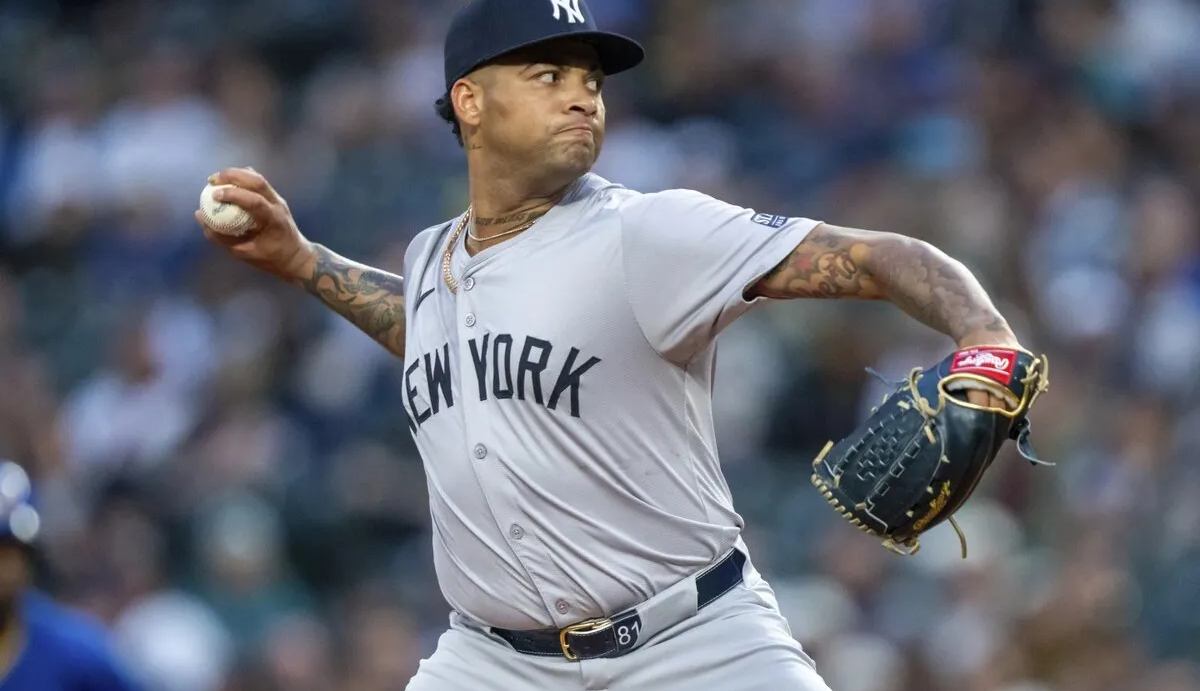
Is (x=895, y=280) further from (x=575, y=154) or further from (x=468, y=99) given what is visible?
(x=468, y=99)

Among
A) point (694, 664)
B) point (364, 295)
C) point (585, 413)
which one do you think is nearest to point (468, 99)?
point (364, 295)

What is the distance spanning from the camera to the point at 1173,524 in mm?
6883

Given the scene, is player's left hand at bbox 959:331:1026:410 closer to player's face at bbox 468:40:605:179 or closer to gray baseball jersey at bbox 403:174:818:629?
gray baseball jersey at bbox 403:174:818:629

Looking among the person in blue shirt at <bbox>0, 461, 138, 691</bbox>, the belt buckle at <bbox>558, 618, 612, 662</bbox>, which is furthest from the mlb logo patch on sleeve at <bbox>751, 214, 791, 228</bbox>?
the person in blue shirt at <bbox>0, 461, 138, 691</bbox>

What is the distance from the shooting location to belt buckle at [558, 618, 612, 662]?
12.0 feet

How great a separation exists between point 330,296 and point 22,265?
684cm

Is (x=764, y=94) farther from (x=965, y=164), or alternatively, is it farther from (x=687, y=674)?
(x=687, y=674)

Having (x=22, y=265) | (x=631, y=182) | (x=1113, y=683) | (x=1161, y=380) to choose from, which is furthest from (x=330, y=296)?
(x=22, y=265)

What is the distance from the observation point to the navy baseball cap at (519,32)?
3811 millimetres

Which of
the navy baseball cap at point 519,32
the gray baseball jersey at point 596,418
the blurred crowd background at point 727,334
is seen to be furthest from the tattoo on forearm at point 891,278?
the blurred crowd background at point 727,334

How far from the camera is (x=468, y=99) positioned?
4016 mm

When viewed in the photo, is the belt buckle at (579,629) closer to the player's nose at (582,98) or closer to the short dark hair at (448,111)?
the player's nose at (582,98)

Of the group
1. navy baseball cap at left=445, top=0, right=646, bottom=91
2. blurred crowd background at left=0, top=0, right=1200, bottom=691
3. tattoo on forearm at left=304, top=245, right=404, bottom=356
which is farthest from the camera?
blurred crowd background at left=0, top=0, right=1200, bottom=691

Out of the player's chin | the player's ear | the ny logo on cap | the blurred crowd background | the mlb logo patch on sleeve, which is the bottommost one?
the blurred crowd background
